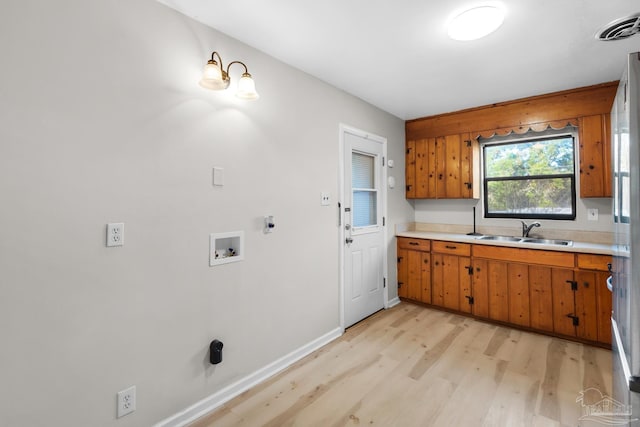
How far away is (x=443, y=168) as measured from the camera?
3.76m

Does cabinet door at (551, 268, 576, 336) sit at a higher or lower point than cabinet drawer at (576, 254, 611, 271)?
lower

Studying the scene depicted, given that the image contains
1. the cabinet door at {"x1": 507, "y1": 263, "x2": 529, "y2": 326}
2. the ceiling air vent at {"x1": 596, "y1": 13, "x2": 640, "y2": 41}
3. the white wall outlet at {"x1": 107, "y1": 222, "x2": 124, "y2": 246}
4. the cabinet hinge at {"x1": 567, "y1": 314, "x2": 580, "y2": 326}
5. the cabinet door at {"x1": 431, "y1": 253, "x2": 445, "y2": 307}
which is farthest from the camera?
the cabinet door at {"x1": 431, "y1": 253, "x2": 445, "y2": 307}

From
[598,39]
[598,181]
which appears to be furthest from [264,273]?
[598,181]

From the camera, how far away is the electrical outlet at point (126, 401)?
1505 mm

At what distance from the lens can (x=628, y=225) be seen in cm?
107

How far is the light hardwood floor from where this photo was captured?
1795 mm

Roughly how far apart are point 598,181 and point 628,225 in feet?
7.79

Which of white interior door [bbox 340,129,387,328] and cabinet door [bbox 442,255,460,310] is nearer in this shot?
white interior door [bbox 340,129,387,328]

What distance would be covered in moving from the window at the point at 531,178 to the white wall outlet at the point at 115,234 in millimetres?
3822

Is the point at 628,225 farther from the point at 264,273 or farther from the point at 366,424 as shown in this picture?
A: the point at 264,273

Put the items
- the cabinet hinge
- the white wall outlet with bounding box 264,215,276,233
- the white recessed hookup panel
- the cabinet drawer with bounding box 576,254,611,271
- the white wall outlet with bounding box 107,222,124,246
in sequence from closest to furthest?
the white wall outlet with bounding box 107,222,124,246, the white recessed hookup panel, the white wall outlet with bounding box 264,215,276,233, the cabinet drawer with bounding box 576,254,611,271, the cabinet hinge

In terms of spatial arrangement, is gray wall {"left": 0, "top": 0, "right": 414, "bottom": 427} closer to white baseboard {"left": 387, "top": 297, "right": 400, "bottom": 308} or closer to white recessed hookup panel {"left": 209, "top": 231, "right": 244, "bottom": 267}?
white recessed hookup panel {"left": 209, "top": 231, "right": 244, "bottom": 267}

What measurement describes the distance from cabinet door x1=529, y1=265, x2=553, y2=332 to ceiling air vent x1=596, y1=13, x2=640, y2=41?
1.93m

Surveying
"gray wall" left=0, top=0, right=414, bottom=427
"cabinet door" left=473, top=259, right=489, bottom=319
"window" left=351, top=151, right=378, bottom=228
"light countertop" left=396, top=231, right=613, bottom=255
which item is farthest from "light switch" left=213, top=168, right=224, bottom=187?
"cabinet door" left=473, top=259, right=489, bottom=319
